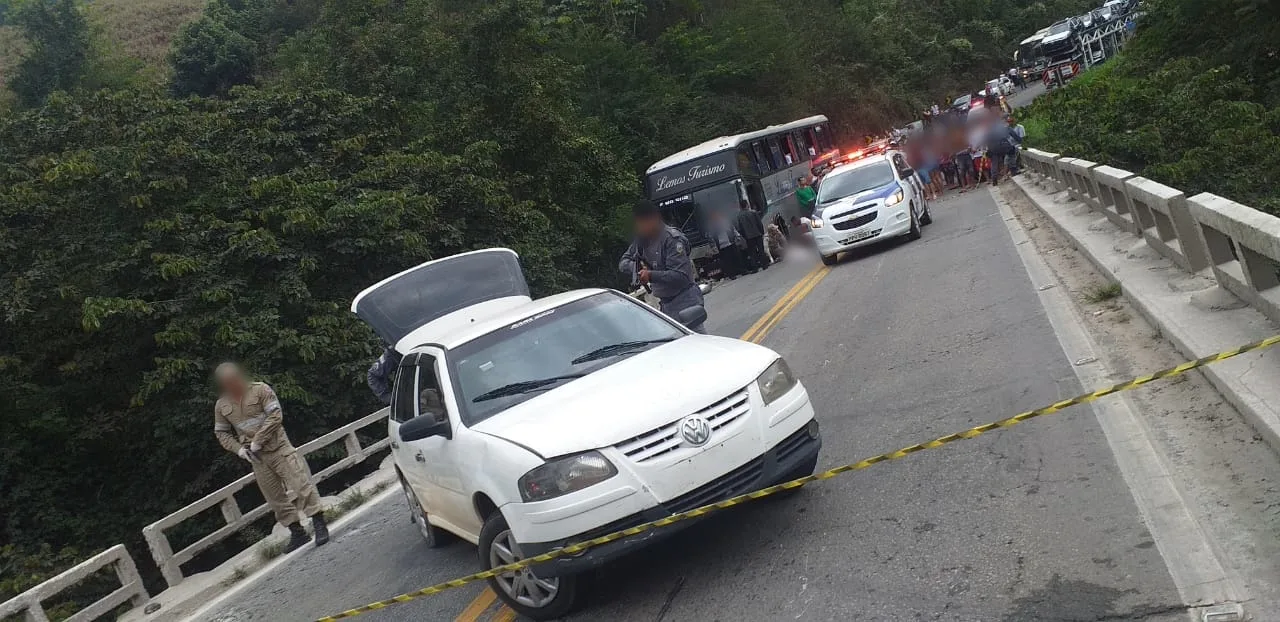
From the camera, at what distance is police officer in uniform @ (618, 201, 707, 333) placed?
30.2ft

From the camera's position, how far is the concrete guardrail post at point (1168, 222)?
887cm

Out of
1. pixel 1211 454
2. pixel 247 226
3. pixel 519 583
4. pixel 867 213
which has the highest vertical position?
pixel 247 226

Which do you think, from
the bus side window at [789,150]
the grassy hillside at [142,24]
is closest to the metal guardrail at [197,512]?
the bus side window at [789,150]

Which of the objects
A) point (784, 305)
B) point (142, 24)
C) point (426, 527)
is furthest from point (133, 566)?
point (142, 24)

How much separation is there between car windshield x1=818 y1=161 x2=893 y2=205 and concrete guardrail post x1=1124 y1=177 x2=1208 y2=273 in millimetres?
9545

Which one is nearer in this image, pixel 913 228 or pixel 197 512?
pixel 197 512

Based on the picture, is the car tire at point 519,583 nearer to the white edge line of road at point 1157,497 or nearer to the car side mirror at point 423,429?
the car side mirror at point 423,429

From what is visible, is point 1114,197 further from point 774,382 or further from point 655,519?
point 655,519

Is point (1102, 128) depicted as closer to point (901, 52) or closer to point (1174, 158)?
point (1174, 158)

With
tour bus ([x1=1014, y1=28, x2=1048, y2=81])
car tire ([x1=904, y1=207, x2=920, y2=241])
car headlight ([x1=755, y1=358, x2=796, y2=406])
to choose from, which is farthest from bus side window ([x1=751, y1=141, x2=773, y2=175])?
tour bus ([x1=1014, y1=28, x2=1048, y2=81])

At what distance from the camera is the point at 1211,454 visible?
5.55 m

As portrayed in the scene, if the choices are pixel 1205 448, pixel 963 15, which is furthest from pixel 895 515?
pixel 963 15

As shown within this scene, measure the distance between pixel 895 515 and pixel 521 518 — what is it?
1.96 m

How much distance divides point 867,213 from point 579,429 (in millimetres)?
15187
